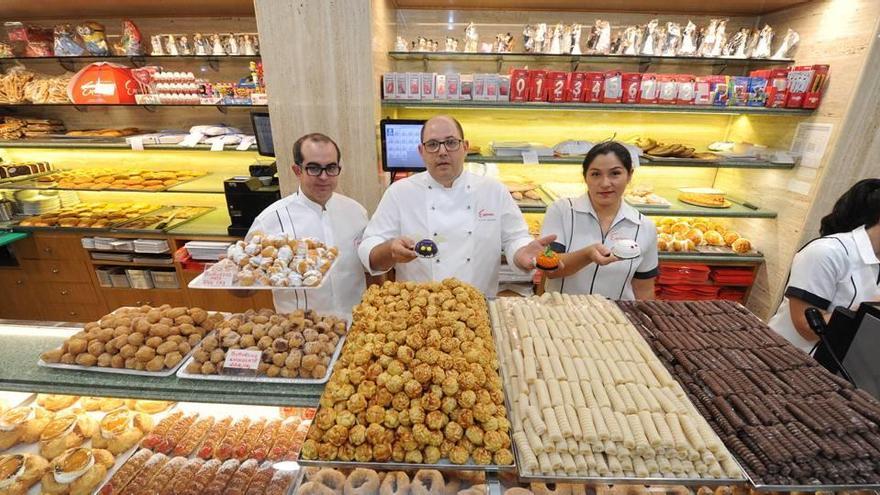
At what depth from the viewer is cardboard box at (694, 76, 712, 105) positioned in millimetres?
3691

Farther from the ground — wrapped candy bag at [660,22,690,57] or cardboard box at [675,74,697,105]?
wrapped candy bag at [660,22,690,57]

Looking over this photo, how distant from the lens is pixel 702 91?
146 inches

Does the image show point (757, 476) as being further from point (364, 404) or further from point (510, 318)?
point (364, 404)

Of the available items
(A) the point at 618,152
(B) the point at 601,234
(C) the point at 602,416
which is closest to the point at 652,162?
(B) the point at 601,234

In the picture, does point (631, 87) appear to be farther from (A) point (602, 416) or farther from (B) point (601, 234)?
(A) point (602, 416)

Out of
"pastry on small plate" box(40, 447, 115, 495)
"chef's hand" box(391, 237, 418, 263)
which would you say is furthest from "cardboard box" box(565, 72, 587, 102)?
"pastry on small plate" box(40, 447, 115, 495)

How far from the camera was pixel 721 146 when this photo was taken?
416 cm

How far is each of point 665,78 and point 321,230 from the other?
3604 mm

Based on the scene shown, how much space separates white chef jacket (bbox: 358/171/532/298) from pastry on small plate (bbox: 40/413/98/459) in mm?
1563

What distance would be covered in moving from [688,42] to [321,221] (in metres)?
4.03

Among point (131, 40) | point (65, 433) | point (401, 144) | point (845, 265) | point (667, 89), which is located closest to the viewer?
point (65, 433)

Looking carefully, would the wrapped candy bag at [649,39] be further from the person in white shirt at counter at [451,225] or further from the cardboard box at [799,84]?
the person in white shirt at counter at [451,225]

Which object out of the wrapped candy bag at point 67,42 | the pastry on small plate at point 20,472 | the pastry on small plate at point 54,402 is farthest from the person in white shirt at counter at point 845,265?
the wrapped candy bag at point 67,42

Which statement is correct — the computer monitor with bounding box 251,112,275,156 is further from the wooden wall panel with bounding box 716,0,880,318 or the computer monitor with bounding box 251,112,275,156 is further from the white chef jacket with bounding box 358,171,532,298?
the wooden wall panel with bounding box 716,0,880,318
